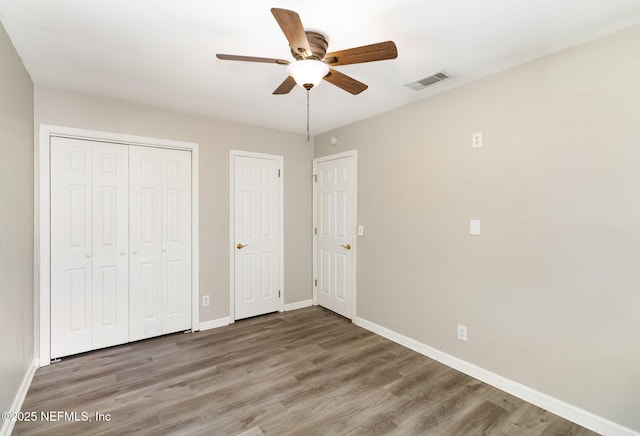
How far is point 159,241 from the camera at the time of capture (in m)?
3.19

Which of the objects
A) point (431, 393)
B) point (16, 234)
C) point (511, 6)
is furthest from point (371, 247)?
point (16, 234)

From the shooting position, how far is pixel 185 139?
10.8 ft

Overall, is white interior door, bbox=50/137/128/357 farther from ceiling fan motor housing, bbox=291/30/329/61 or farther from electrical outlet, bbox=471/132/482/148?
electrical outlet, bbox=471/132/482/148

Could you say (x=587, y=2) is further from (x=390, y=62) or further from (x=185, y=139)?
(x=185, y=139)

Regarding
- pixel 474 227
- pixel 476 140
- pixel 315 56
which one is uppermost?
pixel 315 56

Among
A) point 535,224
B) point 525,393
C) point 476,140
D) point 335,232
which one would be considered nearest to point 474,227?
point 535,224

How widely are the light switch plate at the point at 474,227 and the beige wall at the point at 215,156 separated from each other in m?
2.26

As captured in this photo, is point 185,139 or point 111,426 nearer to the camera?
point 111,426

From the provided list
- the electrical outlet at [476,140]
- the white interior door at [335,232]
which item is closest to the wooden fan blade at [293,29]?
the electrical outlet at [476,140]

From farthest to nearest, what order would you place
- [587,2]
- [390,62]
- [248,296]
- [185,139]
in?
[248,296], [185,139], [390,62], [587,2]

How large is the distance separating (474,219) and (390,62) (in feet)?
4.62

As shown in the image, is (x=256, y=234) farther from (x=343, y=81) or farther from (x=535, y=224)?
(x=535, y=224)

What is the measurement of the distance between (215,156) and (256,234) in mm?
1062

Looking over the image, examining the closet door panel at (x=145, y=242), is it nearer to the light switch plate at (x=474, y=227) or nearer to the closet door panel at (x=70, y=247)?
the closet door panel at (x=70, y=247)
